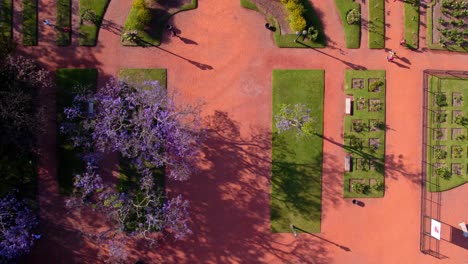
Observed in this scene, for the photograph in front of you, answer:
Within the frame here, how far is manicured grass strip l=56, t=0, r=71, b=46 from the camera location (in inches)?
1151

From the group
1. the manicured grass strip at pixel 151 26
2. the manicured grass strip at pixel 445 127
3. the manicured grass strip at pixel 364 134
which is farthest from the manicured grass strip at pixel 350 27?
the manicured grass strip at pixel 151 26

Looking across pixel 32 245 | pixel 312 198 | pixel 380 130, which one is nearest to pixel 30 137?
pixel 32 245

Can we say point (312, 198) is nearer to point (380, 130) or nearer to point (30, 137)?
point (380, 130)

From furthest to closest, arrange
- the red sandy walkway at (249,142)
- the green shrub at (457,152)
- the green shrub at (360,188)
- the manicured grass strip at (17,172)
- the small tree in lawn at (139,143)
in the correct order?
the green shrub at (457,152), the green shrub at (360,188), the red sandy walkway at (249,142), the small tree in lawn at (139,143), the manicured grass strip at (17,172)

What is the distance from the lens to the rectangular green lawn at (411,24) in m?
31.2

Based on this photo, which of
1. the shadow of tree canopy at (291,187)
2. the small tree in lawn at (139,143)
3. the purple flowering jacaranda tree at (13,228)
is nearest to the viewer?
the purple flowering jacaranda tree at (13,228)

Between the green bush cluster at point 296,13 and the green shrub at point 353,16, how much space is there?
3726 millimetres

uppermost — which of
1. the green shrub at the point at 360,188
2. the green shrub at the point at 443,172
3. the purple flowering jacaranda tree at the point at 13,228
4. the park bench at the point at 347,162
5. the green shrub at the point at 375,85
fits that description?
the green shrub at the point at 375,85

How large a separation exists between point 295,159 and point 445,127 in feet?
42.4

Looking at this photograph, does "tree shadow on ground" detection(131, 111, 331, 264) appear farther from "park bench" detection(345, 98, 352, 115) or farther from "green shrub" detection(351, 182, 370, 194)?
"park bench" detection(345, 98, 352, 115)

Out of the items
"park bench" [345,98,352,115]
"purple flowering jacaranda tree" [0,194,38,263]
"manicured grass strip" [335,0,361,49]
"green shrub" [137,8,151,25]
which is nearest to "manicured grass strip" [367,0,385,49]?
"manicured grass strip" [335,0,361,49]

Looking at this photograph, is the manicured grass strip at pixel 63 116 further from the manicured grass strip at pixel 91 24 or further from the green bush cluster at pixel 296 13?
the green bush cluster at pixel 296 13

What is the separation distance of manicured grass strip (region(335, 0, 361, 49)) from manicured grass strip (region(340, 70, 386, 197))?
2277 millimetres

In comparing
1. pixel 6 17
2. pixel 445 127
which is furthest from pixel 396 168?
pixel 6 17
